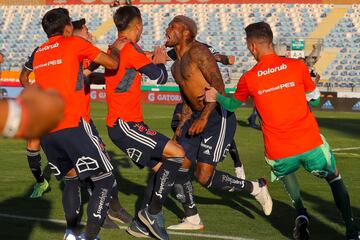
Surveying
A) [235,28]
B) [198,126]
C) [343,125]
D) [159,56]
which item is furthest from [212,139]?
[235,28]

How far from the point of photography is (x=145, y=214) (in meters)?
7.96

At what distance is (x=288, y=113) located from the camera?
23.3 feet

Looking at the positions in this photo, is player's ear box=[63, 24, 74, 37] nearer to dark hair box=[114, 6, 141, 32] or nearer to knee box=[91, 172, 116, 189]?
dark hair box=[114, 6, 141, 32]

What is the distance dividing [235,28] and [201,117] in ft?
142

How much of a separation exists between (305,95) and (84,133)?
6.86ft

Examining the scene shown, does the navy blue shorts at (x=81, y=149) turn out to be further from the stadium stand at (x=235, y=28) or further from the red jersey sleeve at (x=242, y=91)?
the stadium stand at (x=235, y=28)

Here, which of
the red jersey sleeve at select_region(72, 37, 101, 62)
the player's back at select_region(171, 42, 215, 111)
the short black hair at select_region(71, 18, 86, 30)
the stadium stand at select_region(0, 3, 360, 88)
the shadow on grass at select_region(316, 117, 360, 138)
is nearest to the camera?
the red jersey sleeve at select_region(72, 37, 101, 62)

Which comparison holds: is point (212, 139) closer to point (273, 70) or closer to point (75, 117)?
point (273, 70)

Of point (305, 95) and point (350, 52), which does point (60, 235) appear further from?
point (350, 52)

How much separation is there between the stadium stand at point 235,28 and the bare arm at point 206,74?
35.5 meters

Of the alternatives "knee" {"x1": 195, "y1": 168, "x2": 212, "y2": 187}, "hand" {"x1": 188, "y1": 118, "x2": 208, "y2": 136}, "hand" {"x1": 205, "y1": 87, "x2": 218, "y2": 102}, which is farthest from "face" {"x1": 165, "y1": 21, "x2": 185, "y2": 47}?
"knee" {"x1": 195, "y1": 168, "x2": 212, "y2": 187}

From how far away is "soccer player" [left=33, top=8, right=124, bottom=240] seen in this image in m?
6.86

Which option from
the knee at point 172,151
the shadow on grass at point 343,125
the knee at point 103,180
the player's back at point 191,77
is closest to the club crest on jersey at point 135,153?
the knee at point 172,151

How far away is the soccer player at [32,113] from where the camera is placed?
2.73 meters
